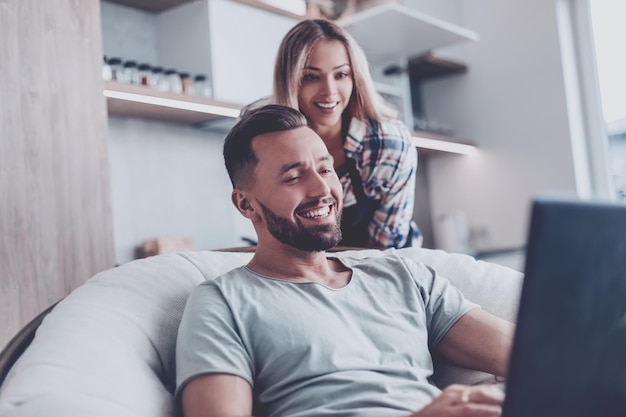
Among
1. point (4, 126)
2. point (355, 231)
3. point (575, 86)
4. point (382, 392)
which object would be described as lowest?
point (382, 392)

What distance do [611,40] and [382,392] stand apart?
3.44m

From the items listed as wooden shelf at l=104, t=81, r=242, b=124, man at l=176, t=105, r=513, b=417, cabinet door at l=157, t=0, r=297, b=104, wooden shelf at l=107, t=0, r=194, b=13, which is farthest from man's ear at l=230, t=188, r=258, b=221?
wooden shelf at l=107, t=0, r=194, b=13

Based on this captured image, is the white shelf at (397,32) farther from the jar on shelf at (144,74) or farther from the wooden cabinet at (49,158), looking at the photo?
the wooden cabinet at (49,158)

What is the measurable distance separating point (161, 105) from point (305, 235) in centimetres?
156

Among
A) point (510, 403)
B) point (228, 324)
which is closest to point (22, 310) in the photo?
point (228, 324)

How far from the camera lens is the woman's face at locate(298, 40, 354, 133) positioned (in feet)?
6.77

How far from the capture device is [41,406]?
1072 millimetres

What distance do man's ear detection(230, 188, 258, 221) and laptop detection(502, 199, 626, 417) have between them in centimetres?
76

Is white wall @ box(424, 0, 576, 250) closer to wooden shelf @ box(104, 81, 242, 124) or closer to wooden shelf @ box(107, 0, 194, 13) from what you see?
wooden shelf @ box(104, 81, 242, 124)

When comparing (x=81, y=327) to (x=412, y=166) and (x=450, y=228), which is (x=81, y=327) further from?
(x=450, y=228)

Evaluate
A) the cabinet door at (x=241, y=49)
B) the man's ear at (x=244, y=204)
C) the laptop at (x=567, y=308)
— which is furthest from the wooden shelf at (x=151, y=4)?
the laptop at (x=567, y=308)

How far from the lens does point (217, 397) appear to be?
112 cm

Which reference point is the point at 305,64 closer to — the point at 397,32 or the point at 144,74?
the point at 144,74

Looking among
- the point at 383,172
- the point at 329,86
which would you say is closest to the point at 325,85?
the point at 329,86
